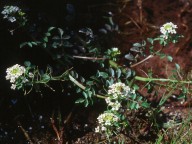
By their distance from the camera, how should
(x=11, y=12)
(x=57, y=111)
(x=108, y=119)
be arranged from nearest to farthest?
(x=108, y=119)
(x=11, y=12)
(x=57, y=111)

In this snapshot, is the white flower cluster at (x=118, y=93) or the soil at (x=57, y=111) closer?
the white flower cluster at (x=118, y=93)

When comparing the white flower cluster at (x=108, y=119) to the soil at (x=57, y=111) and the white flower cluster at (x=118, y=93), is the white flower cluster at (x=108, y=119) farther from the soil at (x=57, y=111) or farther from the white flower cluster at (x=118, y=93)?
the soil at (x=57, y=111)

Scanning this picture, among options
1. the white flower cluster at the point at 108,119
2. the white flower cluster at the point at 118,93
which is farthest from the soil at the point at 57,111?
the white flower cluster at the point at 108,119

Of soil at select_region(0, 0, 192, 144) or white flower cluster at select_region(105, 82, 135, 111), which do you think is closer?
white flower cluster at select_region(105, 82, 135, 111)

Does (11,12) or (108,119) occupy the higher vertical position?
(11,12)

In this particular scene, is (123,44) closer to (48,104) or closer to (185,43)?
(185,43)

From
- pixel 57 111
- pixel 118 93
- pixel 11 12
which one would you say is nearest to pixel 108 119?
pixel 118 93

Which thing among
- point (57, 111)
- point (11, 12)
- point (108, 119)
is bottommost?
point (108, 119)

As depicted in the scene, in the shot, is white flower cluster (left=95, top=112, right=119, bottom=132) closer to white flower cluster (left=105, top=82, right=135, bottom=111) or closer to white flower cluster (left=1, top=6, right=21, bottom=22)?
white flower cluster (left=105, top=82, right=135, bottom=111)

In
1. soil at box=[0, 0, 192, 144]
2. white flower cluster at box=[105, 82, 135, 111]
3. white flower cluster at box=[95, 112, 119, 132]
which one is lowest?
→ white flower cluster at box=[95, 112, 119, 132]

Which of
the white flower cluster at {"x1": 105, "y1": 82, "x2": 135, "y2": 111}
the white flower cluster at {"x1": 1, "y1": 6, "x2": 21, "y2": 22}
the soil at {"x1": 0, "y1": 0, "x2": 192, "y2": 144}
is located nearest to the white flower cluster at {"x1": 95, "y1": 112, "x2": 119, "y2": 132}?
the white flower cluster at {"x1": 105, "y1": 82, "x2": 135, "y2": 111}

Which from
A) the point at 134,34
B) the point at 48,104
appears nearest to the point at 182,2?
the point at 134,34

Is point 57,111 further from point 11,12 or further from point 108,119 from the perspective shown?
point 11,12

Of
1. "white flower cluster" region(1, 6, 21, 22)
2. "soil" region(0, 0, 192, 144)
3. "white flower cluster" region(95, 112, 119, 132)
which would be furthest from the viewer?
"soil" region(0, 0, 192, 144)
